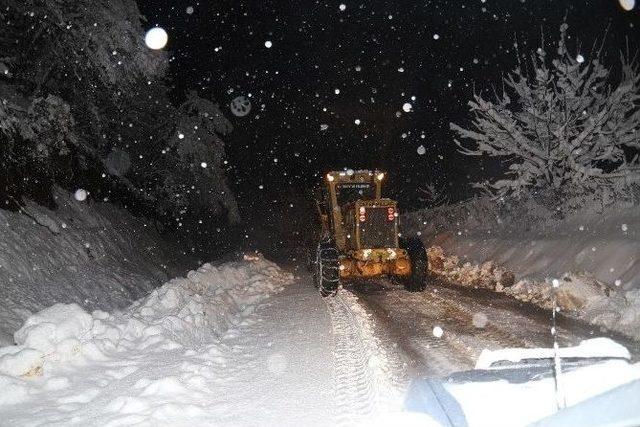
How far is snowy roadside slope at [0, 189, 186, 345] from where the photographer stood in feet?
28.2

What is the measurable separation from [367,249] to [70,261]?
7.34 metres

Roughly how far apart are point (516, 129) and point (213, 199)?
11.6 m

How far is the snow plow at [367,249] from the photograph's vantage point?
1166 cm

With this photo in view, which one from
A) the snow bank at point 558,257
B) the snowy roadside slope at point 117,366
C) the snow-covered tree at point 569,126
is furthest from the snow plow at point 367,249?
the snow-covered tree at point 569,126

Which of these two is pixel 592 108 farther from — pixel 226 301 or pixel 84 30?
pixel 84 30

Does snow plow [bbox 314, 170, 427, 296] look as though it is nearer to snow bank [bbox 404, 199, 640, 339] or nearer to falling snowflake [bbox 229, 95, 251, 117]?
snow bank [bbox 404, 199, 640, 339]

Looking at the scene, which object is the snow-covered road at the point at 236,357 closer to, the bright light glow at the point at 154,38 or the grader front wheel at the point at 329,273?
the grader front wheel at the point at 329,273

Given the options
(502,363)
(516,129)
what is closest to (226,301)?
(502,363)

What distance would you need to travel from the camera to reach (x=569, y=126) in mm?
14359

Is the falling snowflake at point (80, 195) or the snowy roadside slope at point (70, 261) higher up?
the falling snowflake at point (80, 195)

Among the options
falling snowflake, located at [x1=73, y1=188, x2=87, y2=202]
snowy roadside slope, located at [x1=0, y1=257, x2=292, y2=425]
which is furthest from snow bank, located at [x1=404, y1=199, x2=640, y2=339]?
falling snowflake, located at [x1=73, y1=188, x2=87, y2=202]

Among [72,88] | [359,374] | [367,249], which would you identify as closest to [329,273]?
[367,249]

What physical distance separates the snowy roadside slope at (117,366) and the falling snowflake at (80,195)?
7.63 m

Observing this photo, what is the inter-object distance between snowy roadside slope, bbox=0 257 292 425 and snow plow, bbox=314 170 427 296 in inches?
155
